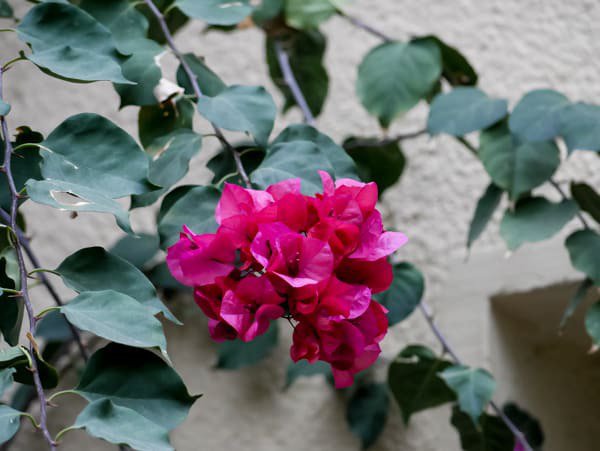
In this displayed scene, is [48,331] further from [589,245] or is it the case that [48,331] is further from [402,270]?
[589,245]

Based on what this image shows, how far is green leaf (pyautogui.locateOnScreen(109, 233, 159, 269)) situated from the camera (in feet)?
4.21

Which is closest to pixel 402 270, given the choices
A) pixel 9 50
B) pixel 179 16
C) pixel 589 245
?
pixel 589 245

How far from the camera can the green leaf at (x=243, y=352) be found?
1.25 meters

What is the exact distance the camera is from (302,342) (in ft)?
1.81

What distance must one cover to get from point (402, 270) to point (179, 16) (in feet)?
1.50

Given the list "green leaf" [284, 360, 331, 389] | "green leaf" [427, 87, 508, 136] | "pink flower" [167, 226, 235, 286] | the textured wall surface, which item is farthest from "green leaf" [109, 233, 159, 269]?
"pink flower" [167, 226, 235, 286]

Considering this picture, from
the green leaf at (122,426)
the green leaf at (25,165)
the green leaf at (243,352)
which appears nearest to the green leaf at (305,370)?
the green leaf at (243,352)

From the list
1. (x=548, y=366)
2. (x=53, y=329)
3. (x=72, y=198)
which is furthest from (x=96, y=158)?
(x=548, y=366)

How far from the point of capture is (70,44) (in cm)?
71

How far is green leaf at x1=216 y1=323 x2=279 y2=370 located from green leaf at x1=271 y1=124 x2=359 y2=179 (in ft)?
1.75

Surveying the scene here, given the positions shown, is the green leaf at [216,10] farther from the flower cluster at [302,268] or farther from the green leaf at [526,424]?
the green leaf at [526,424]

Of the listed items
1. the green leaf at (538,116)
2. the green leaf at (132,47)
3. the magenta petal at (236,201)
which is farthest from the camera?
the green leaf at (538,116)

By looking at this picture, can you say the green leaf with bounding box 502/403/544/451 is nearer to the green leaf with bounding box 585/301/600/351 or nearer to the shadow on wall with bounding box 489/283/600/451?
the shadow on wall with bounding box 489/283/600/451

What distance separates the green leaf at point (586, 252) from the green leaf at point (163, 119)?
1.50ft
